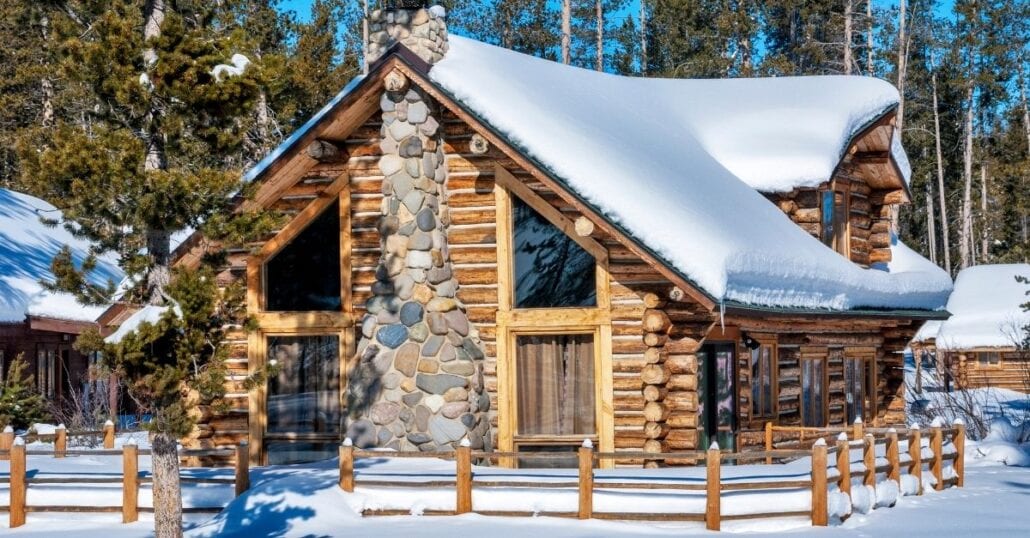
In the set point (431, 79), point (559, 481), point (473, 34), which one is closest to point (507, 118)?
point (431, 79)

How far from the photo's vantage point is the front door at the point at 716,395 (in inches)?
758

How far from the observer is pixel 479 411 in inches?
701

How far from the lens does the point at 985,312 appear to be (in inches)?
1716

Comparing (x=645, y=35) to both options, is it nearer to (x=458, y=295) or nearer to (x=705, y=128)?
(x=705, y=128)

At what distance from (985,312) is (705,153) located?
24.1 meters

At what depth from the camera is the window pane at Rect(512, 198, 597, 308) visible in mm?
18016

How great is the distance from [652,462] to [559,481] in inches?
116

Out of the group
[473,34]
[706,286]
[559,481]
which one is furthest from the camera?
[473,34]

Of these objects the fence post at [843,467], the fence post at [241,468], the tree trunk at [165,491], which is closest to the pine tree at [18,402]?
the fence post at [241,468]

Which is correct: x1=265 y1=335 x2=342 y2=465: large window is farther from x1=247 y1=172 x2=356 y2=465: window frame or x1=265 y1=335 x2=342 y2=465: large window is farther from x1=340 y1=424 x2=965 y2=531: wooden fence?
x1=340 y1=424 x2=965 y2=531: wooden fence

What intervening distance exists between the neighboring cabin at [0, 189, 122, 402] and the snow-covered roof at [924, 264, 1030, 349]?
25.9m

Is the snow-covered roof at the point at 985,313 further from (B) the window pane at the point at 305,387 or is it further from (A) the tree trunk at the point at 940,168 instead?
(B) the window pane at the point at 305,387

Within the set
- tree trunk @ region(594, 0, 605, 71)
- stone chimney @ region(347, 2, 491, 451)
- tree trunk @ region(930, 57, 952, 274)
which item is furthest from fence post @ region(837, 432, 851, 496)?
tree trunk @ region(930, 57, 952, 274)

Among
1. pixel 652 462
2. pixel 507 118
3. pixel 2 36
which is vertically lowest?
pixel 652 462
